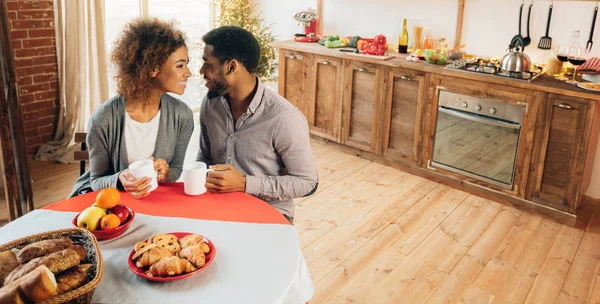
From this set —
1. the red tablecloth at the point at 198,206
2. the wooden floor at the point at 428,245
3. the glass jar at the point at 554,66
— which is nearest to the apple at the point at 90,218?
the red tablecloth at the point at 198,206

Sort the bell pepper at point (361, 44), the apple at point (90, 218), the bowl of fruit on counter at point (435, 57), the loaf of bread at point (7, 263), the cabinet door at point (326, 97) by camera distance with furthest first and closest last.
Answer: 1. the cabinet door at point (326, 97)
2. the bell pepper at point (361, 44)
3. the bowl of fruit on counter at point (435, 57)
4. the apple at point (90, 218)
5. the loaf of bread at point (7, 263)

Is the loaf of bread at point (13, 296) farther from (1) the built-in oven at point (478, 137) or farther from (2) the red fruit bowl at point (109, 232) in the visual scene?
(1) the built-in oven at point (478, 137)

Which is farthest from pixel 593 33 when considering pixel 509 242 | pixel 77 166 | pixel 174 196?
pixel 77 166

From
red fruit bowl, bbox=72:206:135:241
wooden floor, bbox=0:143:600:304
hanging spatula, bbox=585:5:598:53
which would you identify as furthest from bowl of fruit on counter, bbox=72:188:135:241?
hanging spatula, bbox=585:5:598:53

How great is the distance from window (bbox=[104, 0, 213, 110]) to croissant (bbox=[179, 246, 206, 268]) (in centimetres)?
354

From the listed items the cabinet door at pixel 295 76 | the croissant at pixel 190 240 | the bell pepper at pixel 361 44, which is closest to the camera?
the croissant at pixel 190 240

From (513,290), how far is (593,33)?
1902 mm

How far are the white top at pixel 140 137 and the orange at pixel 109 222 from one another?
0.52 meters

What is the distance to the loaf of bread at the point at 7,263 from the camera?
41.1 inches

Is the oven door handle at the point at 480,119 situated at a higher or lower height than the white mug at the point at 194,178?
lower

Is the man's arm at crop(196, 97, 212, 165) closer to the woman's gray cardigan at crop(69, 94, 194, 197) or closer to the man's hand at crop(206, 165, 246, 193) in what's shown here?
the woman's gray cardigan at crop(69, 94, 194, 197)

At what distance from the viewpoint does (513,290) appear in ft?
8.21

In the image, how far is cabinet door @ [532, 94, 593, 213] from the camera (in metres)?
3.01

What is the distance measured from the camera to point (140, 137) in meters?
1.94
